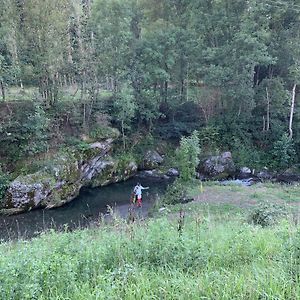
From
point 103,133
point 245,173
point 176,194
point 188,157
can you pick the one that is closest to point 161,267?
point 176,194

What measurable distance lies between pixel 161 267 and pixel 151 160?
60.2 ft

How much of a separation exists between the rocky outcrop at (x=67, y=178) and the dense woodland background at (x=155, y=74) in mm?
1036

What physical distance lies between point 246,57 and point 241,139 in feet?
18.1

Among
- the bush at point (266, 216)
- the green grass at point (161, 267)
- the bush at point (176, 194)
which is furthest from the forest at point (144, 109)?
the green grass at point (161, 267)

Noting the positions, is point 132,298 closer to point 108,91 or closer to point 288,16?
point 108,91

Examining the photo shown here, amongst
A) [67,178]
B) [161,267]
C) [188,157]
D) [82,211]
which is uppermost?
[161,267]

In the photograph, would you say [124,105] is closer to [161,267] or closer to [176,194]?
[176,194]

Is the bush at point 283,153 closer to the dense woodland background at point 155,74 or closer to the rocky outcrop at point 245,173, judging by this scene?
the dense woodland background at point 155,74

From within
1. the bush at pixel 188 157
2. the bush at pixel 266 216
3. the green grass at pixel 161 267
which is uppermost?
Answer: the green grass at pixel 161 267

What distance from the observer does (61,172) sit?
17.9m

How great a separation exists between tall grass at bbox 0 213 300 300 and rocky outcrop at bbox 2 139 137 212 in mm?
10912

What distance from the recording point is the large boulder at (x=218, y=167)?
2153 centimetres

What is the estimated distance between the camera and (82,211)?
16.2 metres

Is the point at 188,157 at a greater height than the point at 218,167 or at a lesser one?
greater
